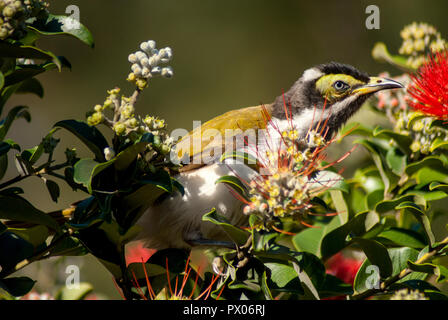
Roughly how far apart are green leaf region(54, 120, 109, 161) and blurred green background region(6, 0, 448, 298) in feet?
20.0

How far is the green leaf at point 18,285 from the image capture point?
2.12 meters

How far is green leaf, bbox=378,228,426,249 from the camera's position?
8.68ft

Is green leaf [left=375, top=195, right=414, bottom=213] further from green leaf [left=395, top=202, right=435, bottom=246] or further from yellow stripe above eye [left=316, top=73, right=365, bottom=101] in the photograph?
yellow stripe above eye [left=316, top=73, right=365, bottom=101]

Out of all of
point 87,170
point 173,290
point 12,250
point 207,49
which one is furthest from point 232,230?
point 207,49

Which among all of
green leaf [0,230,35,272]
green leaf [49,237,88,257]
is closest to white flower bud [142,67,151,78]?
green leaf [49,237,88,257]

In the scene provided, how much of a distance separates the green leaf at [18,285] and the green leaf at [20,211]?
270 millimetres

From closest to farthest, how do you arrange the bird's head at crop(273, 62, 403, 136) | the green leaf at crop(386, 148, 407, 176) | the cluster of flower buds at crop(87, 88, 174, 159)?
the cluster of flower buds at crop(87, 88, 174, 159)
the green leaf at crop(386, 148, 407, 176)
the bird's head at crop(273, 62, 403, 136)

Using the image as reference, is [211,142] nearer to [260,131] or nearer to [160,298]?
[260,131]

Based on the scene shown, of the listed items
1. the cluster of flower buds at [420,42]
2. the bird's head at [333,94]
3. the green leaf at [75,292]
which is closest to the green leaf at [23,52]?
the green leaf at [75,292]

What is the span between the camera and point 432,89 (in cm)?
277

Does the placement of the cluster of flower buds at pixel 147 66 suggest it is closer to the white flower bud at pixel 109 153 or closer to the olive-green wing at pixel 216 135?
the white flower bud at pixel 109 153

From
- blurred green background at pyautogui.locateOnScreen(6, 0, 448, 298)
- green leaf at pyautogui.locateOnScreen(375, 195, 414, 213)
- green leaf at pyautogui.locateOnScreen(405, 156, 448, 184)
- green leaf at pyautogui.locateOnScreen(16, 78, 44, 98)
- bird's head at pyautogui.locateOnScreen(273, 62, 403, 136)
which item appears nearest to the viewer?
green leaf at pyautogui.locateOnScreen(375, 195, 414, 213)

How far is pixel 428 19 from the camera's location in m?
8.13

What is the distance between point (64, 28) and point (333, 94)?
1.93 m
